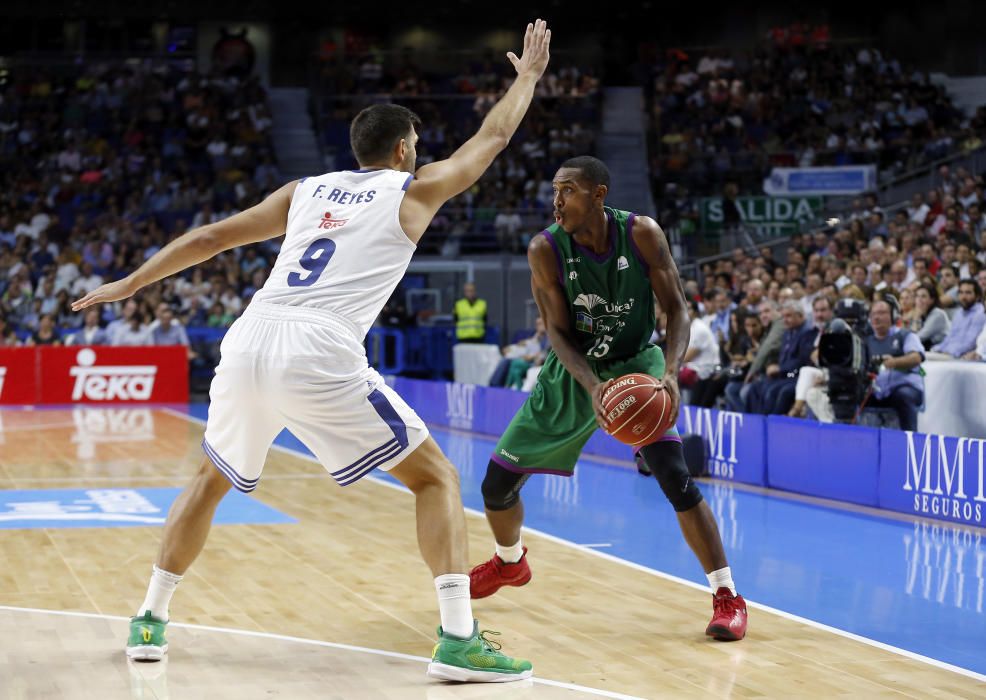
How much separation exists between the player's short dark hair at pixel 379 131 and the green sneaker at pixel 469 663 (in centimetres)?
166

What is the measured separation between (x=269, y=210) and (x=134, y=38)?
84.6 ft

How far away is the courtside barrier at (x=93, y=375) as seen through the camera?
18734mm

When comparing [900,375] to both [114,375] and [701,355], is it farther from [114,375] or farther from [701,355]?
[114,375]

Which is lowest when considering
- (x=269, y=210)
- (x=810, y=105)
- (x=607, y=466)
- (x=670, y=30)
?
(x=607, y=466)

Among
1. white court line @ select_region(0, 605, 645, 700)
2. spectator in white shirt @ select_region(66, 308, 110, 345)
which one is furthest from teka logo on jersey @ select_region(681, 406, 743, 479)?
spectator in white shirt @ select_region(66, 308, 110, 345)

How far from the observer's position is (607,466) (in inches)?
479

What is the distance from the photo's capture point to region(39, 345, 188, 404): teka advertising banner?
18.8m

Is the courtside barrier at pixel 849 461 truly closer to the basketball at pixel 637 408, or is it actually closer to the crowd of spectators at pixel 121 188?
the basketball at pixel 637 408

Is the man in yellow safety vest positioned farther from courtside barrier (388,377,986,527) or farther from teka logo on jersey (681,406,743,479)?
teka logo on jersey (681,406,743,479)

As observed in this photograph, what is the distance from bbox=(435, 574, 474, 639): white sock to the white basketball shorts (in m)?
0.44

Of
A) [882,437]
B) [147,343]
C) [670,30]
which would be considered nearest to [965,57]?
[670,30]

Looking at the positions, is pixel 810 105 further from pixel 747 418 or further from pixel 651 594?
pixel 651 594

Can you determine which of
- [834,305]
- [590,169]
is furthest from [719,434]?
[590,169]

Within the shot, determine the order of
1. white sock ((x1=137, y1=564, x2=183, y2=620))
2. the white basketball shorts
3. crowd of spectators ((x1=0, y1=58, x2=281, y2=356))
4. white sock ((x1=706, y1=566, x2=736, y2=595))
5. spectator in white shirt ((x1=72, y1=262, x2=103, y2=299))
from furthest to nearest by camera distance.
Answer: spectator in white shirt ((x1=72, y1=262, x2=103, y2=299)) → crowd of spectators ((x1=0, y1=58, x2=281, y2=356)) → white sock ((x1=706, y1=566, x2=736, y2=595)) → white sock ((x1=137, y1=564, x2=183, y2=620)) → the white basketball shorts
